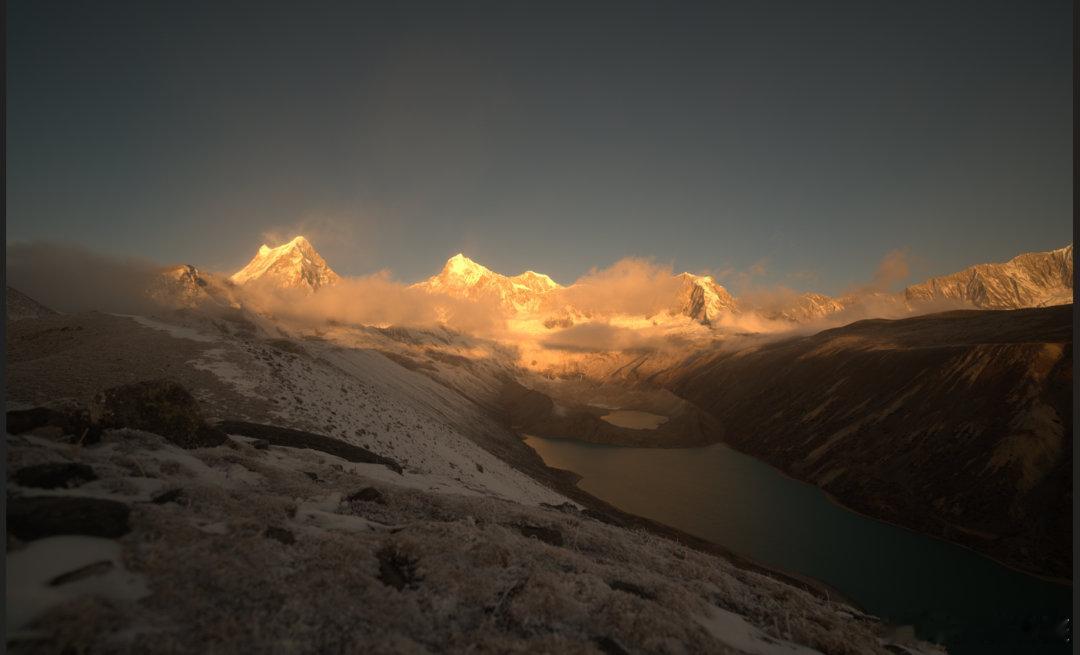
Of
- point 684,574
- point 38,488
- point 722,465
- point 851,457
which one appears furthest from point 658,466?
point 38,488

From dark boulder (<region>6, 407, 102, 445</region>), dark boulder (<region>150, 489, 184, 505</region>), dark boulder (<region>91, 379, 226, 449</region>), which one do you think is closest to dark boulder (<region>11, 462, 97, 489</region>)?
dark boulder (<region>150, 489, 184, 505</region>)

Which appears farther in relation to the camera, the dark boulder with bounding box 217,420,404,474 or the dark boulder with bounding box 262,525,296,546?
the dark boulder with bounding box 217,420,404,474

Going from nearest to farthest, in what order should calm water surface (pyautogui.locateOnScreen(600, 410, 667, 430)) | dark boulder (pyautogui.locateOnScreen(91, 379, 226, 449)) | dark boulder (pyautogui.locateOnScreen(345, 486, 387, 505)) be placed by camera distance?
dark boulder (pyautogui.locateOnScreen(345, 486, 387, 505))
dark boulder (pyautogui.locateOnScreen(91, 379, 226, 449))
calm water surface (pyautogui.locateOnScreen(600, 410, 667, 430))

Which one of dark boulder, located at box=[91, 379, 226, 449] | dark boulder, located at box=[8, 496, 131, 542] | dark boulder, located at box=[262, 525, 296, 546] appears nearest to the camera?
dark boulder, located at box=[8, 496, 131, 542]

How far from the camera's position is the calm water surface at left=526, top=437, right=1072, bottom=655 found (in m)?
30.2

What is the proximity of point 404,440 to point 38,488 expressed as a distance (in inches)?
974

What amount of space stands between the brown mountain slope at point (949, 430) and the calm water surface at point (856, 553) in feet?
12.1

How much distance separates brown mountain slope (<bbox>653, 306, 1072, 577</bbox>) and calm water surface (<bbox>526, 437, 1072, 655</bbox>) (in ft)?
12.1

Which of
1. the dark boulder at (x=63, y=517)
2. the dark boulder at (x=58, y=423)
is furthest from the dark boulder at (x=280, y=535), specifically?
the dark boulder at (x=58, y=423)

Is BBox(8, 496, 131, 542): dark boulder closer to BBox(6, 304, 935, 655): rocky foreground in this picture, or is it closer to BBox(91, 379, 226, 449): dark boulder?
BBox(6, 304, 935, 655): rocky foreground

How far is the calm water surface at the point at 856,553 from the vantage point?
30234 mm

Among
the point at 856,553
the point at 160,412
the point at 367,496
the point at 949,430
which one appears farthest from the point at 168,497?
the point at 949,430

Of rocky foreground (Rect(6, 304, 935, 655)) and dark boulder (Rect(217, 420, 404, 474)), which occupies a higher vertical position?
rocky foreground (Rect(6, 304, 935, 655))

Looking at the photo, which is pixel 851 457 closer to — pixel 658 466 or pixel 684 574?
pixel 658 466
